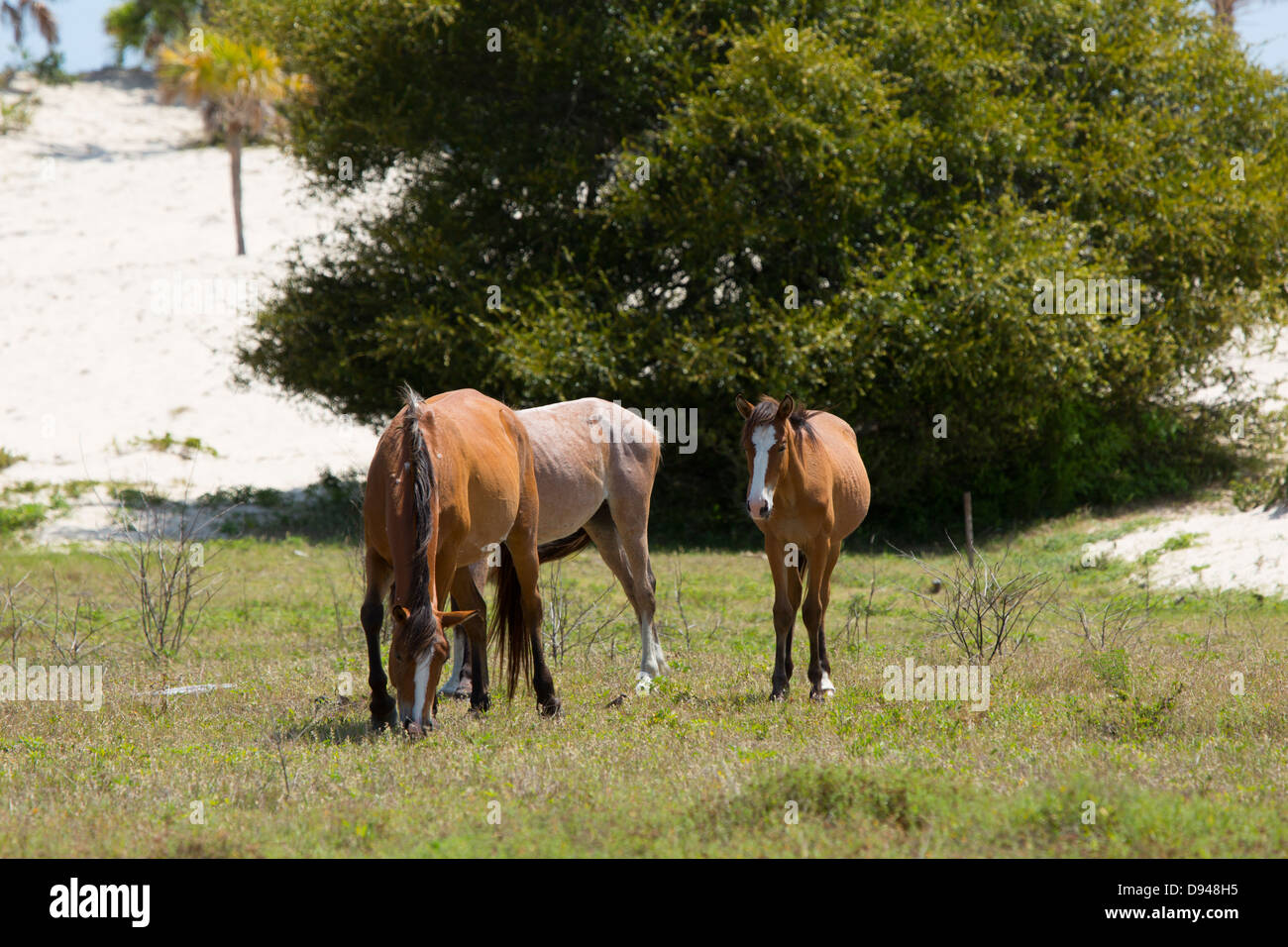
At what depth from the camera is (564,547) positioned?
964 cm

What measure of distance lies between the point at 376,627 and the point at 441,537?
62cm

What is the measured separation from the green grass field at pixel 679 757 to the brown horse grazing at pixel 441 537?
365mm

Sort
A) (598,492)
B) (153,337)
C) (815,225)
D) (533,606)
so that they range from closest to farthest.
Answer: (533,606) < (598,492) < (815,225) < (153,337)

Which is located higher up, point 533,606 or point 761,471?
point 761,471

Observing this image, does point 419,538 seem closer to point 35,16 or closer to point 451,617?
point 451,617

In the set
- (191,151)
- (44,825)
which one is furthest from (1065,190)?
(191,151)

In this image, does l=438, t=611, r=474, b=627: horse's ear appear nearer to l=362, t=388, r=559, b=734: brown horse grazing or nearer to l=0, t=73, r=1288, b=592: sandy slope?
l=362, t=388, r=559, b=734: brown horse grazing

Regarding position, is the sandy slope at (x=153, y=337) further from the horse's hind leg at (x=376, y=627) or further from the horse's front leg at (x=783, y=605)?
the horse's hind leg at (x=376, y=627)

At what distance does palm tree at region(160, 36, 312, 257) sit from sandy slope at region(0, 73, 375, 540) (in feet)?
5.76

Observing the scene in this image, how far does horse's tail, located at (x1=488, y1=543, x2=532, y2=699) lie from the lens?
25.9 feet

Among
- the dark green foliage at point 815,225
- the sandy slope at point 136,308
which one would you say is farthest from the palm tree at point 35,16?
the dark green foliage at point 815,225

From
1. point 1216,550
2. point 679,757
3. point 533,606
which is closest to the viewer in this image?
point 679,757

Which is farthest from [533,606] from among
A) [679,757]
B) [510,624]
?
[679,757]

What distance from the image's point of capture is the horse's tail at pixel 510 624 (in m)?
7.89
